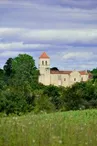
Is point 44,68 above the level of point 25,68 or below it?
above

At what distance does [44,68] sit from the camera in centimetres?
14225

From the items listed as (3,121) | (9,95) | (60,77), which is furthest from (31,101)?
(60,77)

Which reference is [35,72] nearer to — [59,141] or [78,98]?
[78,98]

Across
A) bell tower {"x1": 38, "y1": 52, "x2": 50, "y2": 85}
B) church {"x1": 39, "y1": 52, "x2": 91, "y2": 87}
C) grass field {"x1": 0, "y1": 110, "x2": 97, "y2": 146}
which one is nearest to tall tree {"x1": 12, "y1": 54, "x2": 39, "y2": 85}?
bell tower {"x1": 38, "y1": 52, "x2": 50, "y2": 85}

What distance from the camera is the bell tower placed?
136 meters

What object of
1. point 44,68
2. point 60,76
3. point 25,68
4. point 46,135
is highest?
point 44,68

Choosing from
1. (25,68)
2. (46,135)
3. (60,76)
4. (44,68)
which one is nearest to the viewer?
(46,135)

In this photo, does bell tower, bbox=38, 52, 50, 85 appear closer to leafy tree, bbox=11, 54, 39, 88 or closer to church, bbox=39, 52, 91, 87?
church, bbox=39, 52, 91, 87

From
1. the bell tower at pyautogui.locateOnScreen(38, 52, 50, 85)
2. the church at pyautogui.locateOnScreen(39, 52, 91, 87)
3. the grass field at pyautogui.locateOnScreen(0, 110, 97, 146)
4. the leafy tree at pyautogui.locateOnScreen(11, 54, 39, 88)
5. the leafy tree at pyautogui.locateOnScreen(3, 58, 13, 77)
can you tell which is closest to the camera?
the grass field at pyautogui.locateOnScreen(0, 110, 97, 146)

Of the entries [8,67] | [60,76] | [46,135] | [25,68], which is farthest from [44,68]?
[46,135]

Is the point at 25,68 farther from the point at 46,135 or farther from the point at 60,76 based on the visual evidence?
the point at 46,135

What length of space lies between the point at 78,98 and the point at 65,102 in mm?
930

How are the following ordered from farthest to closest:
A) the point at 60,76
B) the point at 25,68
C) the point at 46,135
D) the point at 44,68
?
the point at 44,68, the point at 60,76, the point at 25,68, the point at 46,135

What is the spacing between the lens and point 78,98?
3800 cm
